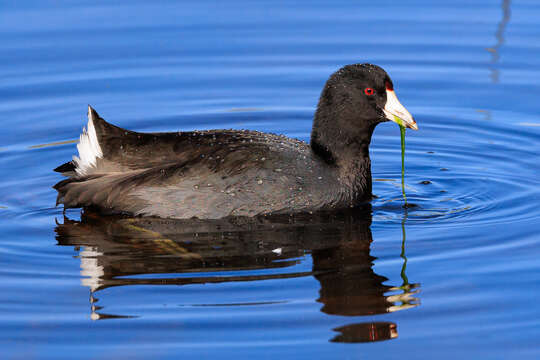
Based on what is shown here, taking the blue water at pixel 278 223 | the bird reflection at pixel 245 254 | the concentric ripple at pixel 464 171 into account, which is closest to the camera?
the blue water at pixel 278 223

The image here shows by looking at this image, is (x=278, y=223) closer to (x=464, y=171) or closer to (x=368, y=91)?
(x=368, y=91)

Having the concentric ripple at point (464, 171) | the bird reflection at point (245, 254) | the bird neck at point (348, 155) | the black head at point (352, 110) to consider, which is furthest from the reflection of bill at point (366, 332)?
the black head at point (352, 110)

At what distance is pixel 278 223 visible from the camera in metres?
7.31

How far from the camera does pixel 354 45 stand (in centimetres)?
1166

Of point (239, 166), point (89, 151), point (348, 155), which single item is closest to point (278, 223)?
point (239, 166)

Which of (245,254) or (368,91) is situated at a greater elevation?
(368,91)

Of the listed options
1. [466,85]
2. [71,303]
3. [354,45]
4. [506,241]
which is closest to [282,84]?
[354,45]

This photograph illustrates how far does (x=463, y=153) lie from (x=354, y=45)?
3.01 meters

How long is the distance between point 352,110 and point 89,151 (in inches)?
83.1

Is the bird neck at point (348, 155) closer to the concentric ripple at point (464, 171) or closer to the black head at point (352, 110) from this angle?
the black head at point (352, 110)

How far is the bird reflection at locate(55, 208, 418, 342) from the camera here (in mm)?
5887

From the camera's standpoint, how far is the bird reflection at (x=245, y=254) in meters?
5.89

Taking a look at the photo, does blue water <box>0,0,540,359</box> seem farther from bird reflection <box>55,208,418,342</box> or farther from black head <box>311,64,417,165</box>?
black head <box>311,64,417,165</box>

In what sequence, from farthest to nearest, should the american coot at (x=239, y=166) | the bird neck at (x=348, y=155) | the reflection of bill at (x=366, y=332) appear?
1. the bird neck at (x=348, y=155)
2. the american coot at (x=239, y=166)
3. the reflection of bill at (x=366, y=332)
